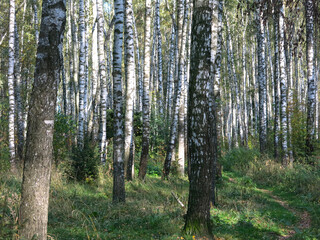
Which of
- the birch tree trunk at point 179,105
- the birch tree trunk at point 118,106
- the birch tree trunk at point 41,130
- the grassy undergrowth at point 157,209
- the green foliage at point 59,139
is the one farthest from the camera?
the birch tree trunk at point 179,105

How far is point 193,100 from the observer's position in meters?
6.00

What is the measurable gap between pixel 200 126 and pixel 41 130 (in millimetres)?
2845

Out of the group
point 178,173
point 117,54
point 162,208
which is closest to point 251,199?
point 162,208

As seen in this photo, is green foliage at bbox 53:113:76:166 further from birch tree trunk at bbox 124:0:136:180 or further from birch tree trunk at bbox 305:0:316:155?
birch tree trunk at bbox 305:0:316:155

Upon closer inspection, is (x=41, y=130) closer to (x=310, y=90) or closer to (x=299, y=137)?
(x=310, y=90)

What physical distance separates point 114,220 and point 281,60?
11730 millimetres

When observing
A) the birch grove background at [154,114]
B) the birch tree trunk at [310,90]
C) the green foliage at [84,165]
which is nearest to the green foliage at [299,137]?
the birch grove background at [154,114]

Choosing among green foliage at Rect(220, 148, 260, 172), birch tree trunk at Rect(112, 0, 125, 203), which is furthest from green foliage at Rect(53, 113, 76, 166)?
green foliage at Rect(220, 148, 260, 172)

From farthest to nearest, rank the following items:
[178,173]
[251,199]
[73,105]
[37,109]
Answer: [73,105], [178,173], [251,199], [37,109]

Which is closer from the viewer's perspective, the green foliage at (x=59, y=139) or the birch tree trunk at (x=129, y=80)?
the birch tree trunk at (x=129, y=80)

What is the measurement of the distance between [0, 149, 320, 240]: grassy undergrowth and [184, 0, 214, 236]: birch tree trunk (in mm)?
610

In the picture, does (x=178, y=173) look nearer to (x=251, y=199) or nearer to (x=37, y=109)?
(x=251, y=199)

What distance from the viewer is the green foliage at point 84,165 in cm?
1132

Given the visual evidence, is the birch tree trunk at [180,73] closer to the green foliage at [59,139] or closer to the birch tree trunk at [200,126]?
the green foliage at [59,139]
